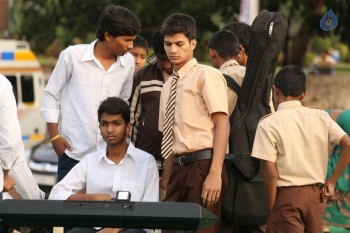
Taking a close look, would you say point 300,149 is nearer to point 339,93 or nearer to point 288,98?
point 288,98

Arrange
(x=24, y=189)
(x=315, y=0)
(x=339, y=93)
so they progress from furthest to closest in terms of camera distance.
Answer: (x=339, y=93) < (x=315, y=0) < (x=24, y=189)

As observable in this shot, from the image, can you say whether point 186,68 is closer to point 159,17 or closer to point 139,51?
point 139,51

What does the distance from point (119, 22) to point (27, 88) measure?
50.6 ft

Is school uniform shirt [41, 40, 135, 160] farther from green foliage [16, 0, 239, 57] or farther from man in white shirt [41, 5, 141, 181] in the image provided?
green foliage [16, 0, 239, 57]

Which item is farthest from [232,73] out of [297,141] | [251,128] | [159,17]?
[159,17]

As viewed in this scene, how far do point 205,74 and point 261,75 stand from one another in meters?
0.54

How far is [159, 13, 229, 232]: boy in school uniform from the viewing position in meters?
6.23

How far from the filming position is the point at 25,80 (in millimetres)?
22016

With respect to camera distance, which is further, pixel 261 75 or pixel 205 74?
pixel 261 75

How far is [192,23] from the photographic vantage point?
6.43 meters

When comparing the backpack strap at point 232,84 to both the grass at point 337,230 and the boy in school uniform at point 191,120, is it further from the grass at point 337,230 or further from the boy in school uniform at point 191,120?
the grass at point 337,230

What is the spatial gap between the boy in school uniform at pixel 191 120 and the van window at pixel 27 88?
15777 millimetres

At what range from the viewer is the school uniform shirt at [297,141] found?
20.9 feet

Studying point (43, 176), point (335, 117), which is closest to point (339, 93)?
point (43, 176)
